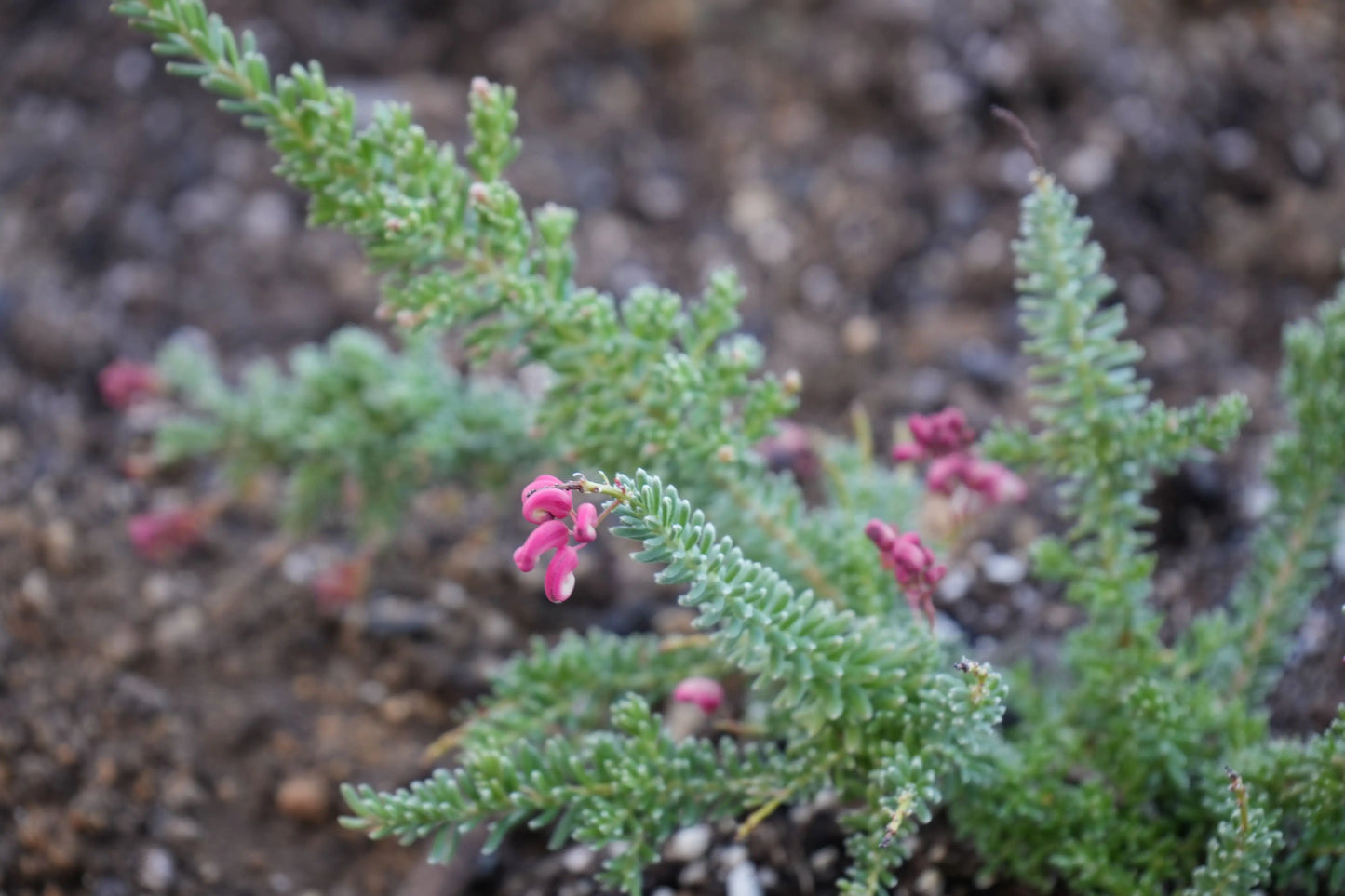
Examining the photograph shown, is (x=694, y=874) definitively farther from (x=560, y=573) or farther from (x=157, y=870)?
(x=157, y=870)

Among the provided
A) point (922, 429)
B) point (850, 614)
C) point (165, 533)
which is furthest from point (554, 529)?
point (165, 533)

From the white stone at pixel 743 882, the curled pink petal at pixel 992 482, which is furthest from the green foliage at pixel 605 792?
the curled pink petal at pixel 992 482

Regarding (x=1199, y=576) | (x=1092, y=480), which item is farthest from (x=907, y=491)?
(x=1199, y=576)

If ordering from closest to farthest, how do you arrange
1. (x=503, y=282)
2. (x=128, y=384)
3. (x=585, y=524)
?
(x=585, y=524), (x=503, y=282), (x=128, y=384)

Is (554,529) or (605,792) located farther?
(605,792)

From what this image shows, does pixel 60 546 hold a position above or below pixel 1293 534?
above
